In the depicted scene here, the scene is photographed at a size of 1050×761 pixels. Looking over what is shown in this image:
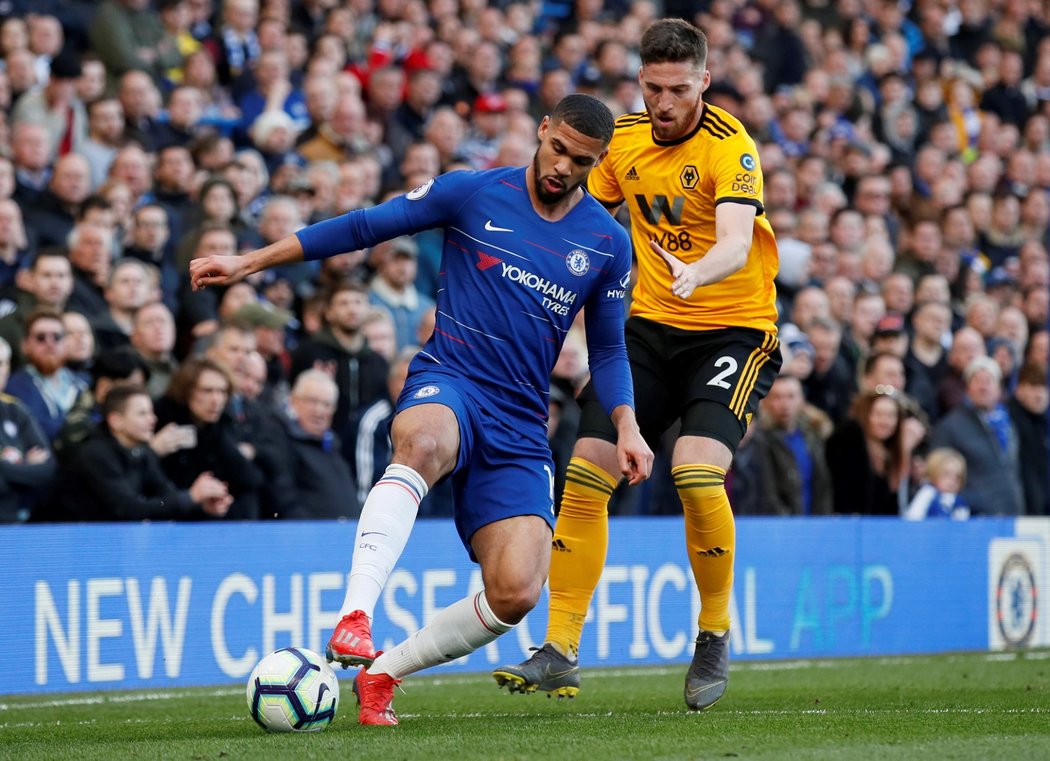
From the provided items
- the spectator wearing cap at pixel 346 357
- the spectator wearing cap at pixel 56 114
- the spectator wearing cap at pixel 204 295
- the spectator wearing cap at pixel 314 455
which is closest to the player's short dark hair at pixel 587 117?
the spectator wearing cap at pixel 314 455

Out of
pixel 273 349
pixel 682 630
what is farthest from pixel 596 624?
pixel 273 349

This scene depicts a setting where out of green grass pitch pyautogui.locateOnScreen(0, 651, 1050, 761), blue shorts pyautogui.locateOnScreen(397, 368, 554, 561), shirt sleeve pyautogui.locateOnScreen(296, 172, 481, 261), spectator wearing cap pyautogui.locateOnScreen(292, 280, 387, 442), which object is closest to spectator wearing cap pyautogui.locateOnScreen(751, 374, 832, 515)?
green grass pitch pyautogui.locateOnScreen(0, 651, 1050, 761)

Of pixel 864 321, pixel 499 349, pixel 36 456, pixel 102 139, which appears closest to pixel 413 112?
pixel 102 139

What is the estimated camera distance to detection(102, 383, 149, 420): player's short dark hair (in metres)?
10.3

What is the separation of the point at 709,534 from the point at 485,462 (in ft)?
4.28

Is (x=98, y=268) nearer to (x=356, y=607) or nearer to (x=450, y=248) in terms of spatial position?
(x=450, y=248)

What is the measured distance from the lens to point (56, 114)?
13.6 m

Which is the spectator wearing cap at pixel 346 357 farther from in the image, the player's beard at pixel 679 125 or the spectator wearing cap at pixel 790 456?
the player's beard at pixel 679 125

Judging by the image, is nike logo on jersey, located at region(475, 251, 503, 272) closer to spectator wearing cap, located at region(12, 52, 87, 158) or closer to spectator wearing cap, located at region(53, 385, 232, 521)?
spectator wearing cap, located at region(53, 385, 232, 521)

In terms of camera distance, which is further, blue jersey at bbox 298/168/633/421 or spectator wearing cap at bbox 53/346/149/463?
spectator wearing cap at bbox 53/346/149/463

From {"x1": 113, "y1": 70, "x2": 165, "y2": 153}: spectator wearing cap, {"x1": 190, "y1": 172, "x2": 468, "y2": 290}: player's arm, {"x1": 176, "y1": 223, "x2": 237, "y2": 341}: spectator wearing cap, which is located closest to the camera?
{"x1": 190, "y1": 172, "x2": 468, "y2": 290}: player's arm

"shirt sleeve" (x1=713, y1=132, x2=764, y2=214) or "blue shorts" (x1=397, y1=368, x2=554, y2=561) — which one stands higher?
"shirt sleeve" (x1=713, y1=132, x2=764, y2=214)

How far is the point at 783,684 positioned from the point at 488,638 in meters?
3.18

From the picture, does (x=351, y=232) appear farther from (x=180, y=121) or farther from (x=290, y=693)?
(x=180, y=121)
